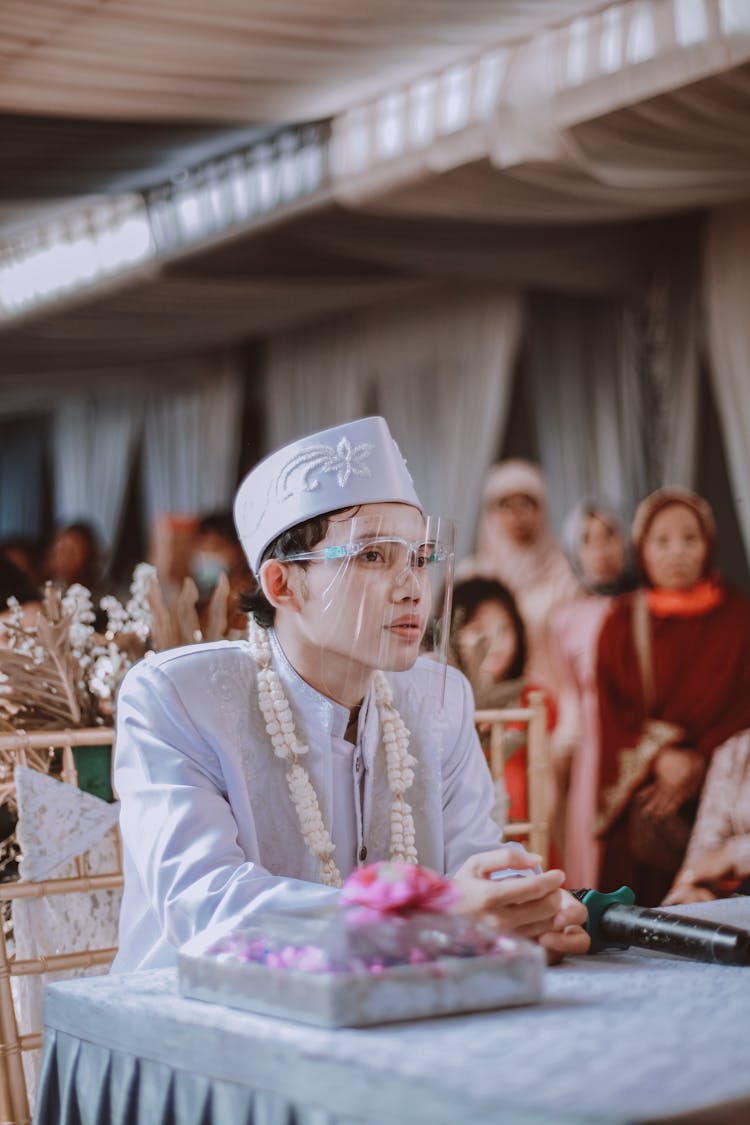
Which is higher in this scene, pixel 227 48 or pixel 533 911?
pixel 227 48

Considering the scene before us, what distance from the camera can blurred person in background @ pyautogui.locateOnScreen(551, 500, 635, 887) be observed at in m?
6.27

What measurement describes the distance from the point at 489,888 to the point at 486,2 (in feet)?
13.6

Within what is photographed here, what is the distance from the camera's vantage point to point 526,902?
181 cm

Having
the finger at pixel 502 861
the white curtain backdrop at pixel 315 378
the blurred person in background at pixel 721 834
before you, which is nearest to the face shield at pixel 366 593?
the finger at pixel 502 861

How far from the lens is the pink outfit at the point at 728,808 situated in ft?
15.7

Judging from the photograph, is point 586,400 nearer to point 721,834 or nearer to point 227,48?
point 227,48

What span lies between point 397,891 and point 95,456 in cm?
994

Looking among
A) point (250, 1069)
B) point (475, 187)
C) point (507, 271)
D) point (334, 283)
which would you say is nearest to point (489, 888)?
point (250, 1069)

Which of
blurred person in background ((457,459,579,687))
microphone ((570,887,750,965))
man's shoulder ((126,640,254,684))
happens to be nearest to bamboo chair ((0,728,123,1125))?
man's shoulder ((126,640,254,684))

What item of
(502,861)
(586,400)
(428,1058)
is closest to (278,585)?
(502,861)

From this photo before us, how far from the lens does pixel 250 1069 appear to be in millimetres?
1449

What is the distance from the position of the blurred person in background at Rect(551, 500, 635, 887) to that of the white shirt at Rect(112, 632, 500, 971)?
386 cm

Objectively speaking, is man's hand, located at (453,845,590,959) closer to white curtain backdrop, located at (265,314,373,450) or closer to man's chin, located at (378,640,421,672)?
man's chin, located at (378,640,421,672)

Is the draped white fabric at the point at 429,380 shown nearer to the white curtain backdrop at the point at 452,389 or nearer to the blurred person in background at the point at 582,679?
the white curtain backdrop at the point at 452,389
